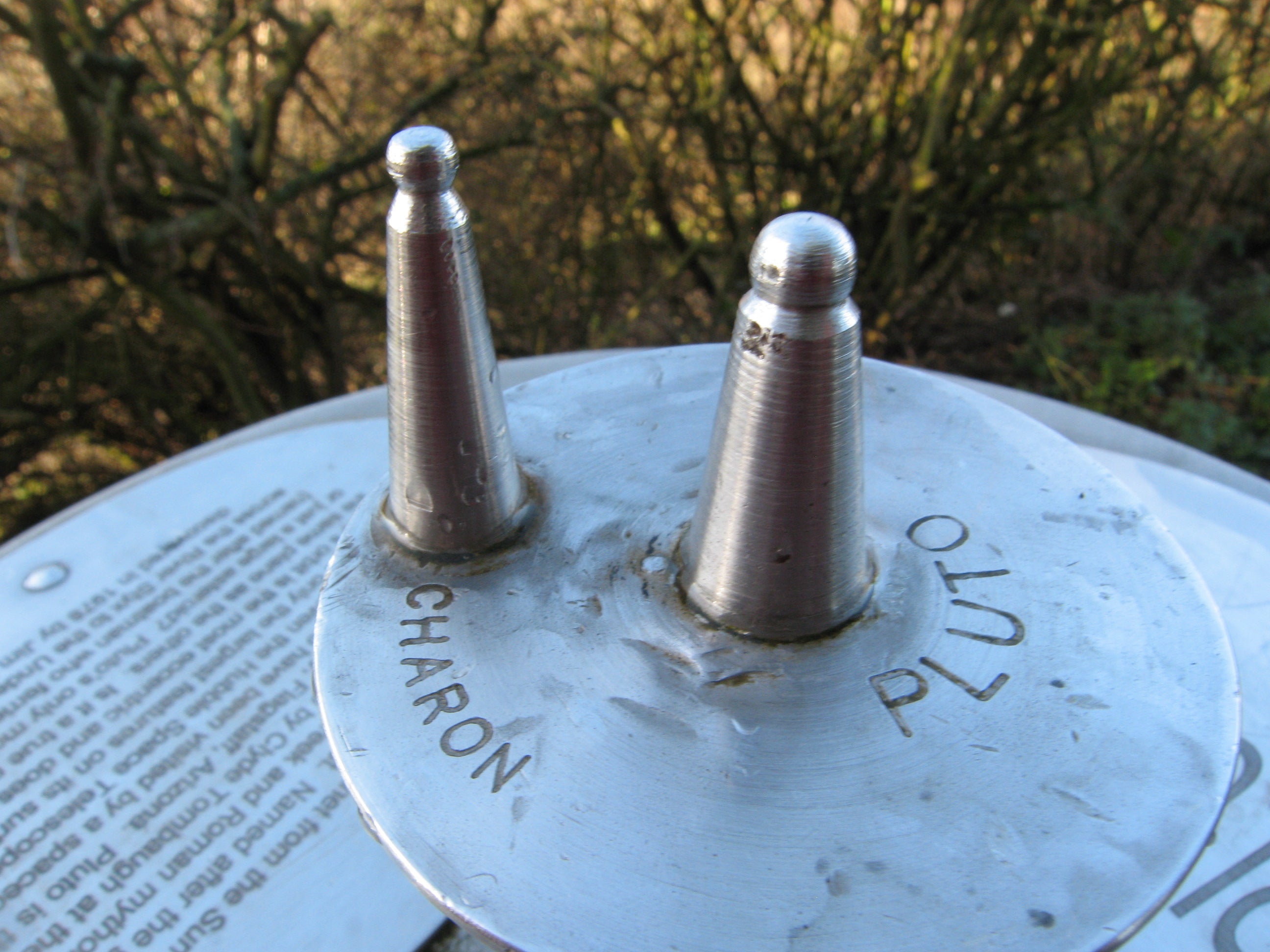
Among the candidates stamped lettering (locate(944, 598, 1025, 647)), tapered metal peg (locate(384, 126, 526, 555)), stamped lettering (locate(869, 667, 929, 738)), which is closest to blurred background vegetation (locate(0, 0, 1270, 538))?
tapered metal peg (locate(384, 126, 526, 555))

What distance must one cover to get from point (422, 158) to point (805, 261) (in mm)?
359

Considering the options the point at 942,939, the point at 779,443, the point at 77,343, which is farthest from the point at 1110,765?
the point at 77,343

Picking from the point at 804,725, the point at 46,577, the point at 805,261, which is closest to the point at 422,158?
the point at 805,261

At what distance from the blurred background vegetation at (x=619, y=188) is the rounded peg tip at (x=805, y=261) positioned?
6.81 feet

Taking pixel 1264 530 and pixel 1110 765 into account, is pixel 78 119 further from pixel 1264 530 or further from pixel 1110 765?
pixel 1264 530

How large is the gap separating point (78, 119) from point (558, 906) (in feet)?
7.93

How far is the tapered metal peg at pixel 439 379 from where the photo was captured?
835mm

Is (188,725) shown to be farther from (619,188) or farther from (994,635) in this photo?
(619,188)

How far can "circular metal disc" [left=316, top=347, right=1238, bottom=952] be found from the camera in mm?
729

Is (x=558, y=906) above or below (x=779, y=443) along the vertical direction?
below

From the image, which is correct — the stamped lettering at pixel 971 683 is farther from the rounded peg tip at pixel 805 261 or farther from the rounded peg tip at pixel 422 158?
the rounded peg tip at pixel 422 158

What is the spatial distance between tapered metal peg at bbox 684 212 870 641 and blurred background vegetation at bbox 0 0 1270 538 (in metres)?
2.06

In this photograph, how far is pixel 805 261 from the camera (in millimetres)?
689

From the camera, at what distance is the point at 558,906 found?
732 millimetres
